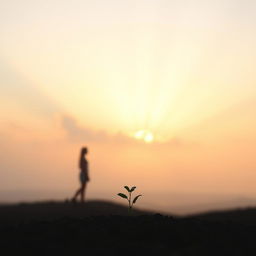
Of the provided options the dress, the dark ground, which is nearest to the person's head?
the dress

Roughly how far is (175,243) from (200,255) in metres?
1.17

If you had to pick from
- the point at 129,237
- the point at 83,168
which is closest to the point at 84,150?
the point at 83,168

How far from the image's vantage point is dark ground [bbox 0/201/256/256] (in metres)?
10.6

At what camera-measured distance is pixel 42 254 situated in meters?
10.4

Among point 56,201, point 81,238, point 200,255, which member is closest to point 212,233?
point 200,255

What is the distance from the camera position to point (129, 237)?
11680 millimetres

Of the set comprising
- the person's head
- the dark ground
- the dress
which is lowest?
the dark ground

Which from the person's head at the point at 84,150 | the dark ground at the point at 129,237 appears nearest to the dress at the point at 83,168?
the person's head at the point at 84,150

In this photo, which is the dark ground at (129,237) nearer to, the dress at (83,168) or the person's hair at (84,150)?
the person's hair at (84,150)

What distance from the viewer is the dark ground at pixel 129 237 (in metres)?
10.6

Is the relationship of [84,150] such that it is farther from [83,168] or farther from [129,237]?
[129,237]

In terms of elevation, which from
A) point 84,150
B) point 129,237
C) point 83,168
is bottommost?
point 129,237

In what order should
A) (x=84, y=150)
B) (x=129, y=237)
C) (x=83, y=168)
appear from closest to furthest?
(x=129, y=237) < (x=84, y=150) < (x=83, y=168)

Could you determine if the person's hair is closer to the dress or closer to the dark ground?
the dress
